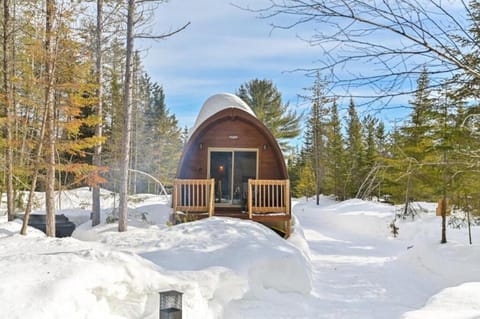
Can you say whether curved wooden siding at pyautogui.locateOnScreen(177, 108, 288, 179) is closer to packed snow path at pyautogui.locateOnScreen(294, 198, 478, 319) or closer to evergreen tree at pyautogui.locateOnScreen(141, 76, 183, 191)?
packed snow path at pyautogui.locateOnScreen(294, 198, 478, 319)

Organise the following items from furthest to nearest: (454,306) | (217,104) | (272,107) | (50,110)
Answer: (272,107) → (217,104) → (50,110) → (454,306)

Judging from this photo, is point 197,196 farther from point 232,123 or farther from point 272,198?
point 232,123

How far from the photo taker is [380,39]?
7.79 feet

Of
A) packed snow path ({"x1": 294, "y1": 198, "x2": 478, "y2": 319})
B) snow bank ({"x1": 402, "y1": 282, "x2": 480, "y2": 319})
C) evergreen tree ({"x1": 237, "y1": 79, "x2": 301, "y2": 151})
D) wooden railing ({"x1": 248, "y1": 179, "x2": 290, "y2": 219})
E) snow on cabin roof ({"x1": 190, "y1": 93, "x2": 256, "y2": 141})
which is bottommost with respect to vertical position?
packed snow path ({"x1": 294, "y1": 198, "x2": 478, "y2": 319})

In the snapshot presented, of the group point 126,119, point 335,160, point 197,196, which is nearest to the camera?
point 126,119

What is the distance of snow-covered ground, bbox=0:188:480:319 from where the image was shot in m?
3.56

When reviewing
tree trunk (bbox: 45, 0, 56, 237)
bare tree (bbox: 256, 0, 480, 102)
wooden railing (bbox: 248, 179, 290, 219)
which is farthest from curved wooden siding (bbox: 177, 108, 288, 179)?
bare tree (bbox: 256, 0, 480, 102)

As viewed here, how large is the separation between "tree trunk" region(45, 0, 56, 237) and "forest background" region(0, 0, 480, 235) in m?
0.03

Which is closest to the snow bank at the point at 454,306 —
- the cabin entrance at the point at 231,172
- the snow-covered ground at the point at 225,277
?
the snow-covered ground at the point at 225,277

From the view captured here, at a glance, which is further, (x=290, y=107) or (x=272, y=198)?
(x=290, y=107)

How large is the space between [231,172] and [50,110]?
5.11 meters

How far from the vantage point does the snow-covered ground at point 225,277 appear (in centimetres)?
356

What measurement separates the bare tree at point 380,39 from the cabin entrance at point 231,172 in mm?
8562

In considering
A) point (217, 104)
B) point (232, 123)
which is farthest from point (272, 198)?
point (217, 104)
